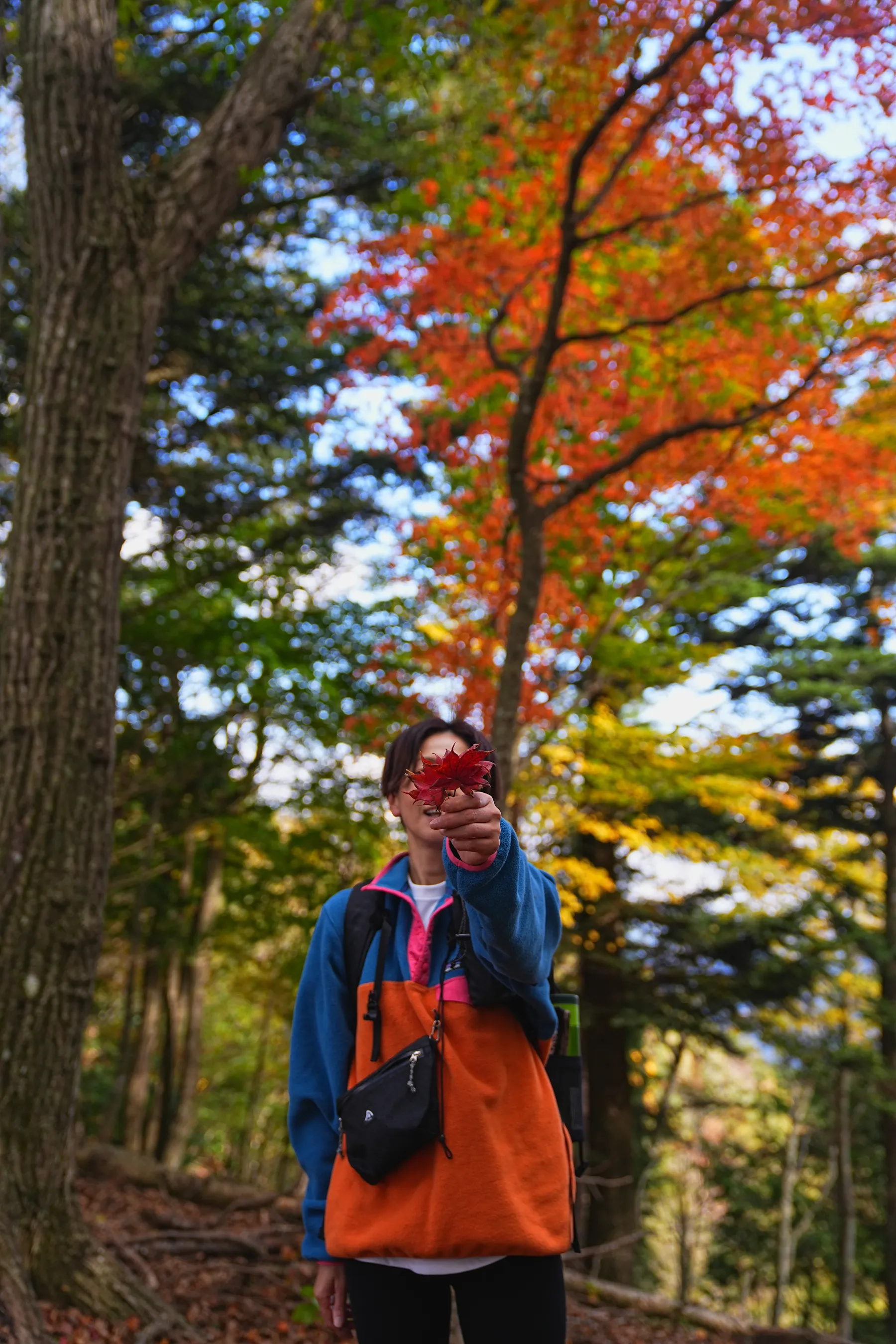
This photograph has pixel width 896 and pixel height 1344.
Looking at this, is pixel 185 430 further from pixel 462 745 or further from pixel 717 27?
pixel 462 745

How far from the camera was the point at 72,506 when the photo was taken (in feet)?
11.6

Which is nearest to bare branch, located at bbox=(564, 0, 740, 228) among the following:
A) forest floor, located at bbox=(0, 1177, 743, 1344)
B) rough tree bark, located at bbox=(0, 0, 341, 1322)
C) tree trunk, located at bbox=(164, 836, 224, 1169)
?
rough tree bark, located at bbox=(0, 0, 341, 1322)

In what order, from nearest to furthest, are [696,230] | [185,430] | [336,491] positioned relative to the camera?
[696,230] < [185,430] < [336,491]

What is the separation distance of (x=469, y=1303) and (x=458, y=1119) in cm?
31

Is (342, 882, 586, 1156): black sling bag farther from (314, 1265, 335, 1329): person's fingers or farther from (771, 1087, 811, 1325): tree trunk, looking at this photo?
(771, 1087, 811, 1325): tree trunk

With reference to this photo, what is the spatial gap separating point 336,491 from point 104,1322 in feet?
25.8

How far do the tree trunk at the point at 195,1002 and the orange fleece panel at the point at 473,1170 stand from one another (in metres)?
9.51

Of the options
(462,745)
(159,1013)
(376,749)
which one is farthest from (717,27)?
(159,1013)

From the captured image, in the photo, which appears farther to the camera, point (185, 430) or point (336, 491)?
point (336, 491)

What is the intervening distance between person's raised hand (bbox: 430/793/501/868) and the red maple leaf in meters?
0.02

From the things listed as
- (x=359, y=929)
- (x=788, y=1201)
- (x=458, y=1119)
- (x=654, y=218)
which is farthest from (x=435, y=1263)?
(x=788, y=1201)

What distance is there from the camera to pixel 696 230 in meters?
6.50

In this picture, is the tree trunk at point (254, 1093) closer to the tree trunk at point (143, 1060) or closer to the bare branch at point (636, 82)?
the tree trunk at point (143, 1060)

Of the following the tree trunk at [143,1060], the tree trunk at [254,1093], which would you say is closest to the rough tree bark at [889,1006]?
the tree trunk at [254,1093]
